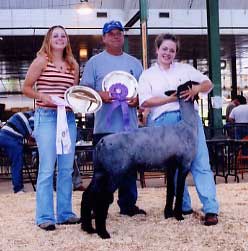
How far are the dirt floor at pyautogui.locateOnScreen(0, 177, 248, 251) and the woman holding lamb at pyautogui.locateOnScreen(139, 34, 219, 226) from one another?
26cm

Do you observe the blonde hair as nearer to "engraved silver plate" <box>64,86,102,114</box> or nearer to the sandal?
"engraved silver plate" <box>64,86,102,114</box>

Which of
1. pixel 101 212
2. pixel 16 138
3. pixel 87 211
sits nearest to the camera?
pixel 101 212

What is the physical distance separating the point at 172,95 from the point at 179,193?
33.5 inches

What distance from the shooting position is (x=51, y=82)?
489 cm

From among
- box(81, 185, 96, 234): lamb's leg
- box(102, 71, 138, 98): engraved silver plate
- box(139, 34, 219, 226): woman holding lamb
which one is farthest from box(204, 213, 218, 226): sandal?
box(102, 71, 138, 98): engraved silver plate

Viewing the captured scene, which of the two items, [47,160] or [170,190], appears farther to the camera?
[170,190]

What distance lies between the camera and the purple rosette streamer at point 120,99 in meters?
4.97

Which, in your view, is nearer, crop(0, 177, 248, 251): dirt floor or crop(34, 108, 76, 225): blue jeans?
crop(0, 177, 248, 251): dirt floor

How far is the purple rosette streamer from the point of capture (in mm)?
4969

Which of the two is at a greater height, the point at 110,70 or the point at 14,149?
the point at 110,70

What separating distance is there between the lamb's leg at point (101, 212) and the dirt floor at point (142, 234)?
0.21 feet

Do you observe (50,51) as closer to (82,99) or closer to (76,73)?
(76,73)

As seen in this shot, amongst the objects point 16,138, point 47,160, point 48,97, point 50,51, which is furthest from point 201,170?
point 16,138

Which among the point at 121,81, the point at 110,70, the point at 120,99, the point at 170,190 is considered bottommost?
the point at 170,190
